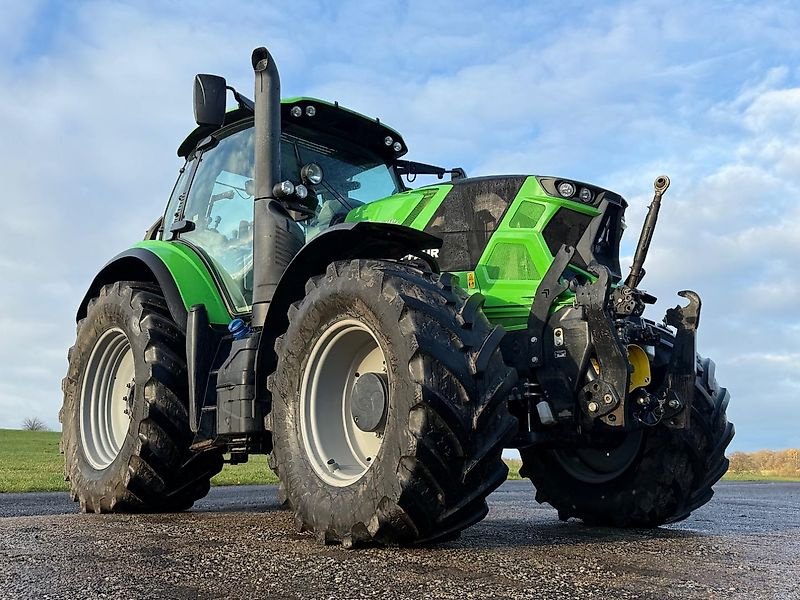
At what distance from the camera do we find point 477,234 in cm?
542

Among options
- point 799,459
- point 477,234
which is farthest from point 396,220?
point 799,459

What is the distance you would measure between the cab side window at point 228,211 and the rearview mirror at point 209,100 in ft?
3.51

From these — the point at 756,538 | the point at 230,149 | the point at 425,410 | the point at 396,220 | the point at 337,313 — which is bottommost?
the point at 756,538

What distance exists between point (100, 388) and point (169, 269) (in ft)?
4.50

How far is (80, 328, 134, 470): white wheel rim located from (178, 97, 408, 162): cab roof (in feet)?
6.68

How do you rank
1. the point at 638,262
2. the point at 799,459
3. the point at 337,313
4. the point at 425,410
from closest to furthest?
the point at 425,410
the point at 337,313
the point at 638,262
the point at 799,459

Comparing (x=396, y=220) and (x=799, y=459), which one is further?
(x=799, y=459)

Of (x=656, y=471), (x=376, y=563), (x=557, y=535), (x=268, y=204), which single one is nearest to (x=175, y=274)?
(x=268, y=204)

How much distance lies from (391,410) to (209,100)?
2710mm

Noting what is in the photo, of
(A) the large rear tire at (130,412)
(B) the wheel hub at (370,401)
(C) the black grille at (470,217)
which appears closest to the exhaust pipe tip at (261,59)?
(C) the black grille at (470,217)

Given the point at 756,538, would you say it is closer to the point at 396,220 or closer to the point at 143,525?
the point at 396,220

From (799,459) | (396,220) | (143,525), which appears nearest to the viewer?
(143,525)

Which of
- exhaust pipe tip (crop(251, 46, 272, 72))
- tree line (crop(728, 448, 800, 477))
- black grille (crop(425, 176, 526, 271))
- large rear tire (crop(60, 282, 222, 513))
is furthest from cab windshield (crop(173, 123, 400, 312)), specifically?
tree line (crop(728, 448, 800, 477))

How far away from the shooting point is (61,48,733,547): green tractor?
155 inches
